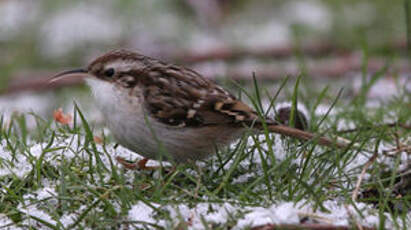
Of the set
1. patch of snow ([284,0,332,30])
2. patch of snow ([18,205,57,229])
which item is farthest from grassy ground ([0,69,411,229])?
patch of snow ([284,0,332,30])

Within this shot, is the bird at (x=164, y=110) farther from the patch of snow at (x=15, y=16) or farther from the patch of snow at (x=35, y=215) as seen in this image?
the patch of snow at (x=15, y=16)

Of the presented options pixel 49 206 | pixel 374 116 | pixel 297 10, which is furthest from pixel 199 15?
pixel 49 206

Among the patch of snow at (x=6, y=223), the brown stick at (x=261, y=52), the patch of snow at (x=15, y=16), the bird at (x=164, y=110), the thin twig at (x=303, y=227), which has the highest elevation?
the patch of snow at (x=15, y=16)

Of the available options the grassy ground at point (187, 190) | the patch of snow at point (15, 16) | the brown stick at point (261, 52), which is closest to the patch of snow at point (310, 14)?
the brown stick at point (261, 52)

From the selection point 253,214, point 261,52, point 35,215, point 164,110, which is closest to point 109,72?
point 164,110

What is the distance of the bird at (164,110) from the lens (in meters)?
3.95

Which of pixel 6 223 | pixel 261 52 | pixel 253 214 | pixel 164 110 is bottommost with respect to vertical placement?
pixel 6 223

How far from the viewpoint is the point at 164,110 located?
13.1 ft

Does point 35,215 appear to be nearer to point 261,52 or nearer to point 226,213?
point 226,213

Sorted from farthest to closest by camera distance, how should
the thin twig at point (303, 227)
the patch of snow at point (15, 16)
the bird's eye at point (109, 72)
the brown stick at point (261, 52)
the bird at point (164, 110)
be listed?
1. the patch of snow at point (15, 16)
2. the brown stick at point (261, 52)
3. the bird's eye at point (109, 72)
4. the bird at point (164, 110)
5. the thin twig at point (303, 227)

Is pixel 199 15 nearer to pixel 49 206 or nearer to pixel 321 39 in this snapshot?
pixel 321 39

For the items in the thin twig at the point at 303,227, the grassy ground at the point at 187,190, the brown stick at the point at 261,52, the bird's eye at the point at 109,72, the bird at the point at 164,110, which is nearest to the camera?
the thin twig at the point at 303,227

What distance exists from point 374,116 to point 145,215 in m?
2.67

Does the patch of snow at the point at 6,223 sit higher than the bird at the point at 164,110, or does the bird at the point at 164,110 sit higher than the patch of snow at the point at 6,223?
the bird at the point at 164,110
